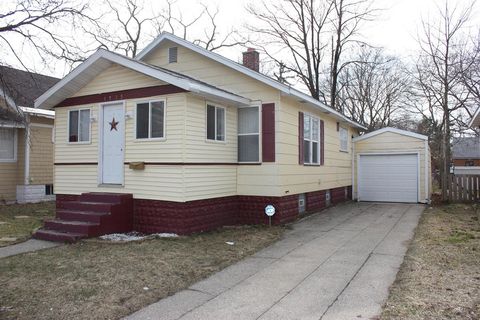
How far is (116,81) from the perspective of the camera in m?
10.6

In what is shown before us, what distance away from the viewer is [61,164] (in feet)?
38.1

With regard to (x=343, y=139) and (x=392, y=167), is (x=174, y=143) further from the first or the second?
(x=392, y=167)

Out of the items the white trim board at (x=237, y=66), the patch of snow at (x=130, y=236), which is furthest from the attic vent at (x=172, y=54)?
the patch of snow at (x=130, y=236)

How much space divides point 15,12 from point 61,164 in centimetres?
441

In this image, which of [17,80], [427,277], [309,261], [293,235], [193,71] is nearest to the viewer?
[427,277]

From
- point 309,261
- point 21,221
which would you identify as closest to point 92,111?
point 21,221

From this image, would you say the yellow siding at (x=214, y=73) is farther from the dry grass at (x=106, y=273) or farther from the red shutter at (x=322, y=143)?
the dry grass at (x=106, y=273)

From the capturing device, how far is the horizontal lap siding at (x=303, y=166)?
1144 centimetres

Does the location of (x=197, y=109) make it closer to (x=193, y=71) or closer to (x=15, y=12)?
(x=193, y=71)

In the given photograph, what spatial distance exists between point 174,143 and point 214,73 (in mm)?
3525

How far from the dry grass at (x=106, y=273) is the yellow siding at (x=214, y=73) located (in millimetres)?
4226

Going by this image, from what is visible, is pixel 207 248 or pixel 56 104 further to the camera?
pixel 56 104

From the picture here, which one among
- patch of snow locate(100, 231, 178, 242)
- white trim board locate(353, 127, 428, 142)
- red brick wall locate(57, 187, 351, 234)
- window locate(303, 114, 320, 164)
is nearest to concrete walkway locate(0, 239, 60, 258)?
patch of snow locate(100, 231, 178, 242)

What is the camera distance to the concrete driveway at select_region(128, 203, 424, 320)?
4922 millimetres
